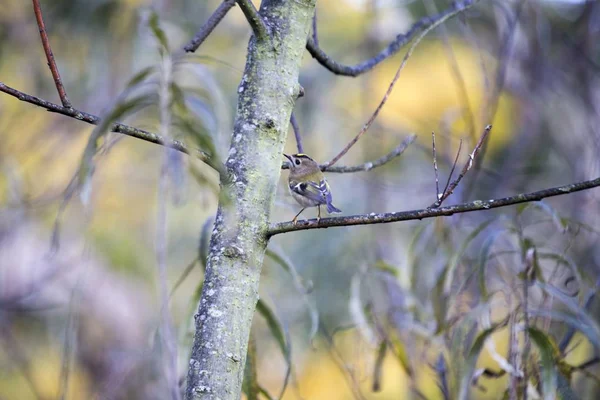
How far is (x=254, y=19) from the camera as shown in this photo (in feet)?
4.66

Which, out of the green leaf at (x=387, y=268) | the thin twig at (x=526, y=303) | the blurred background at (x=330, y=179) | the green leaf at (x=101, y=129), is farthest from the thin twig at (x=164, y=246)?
the green leaf at (x=387, y=268)

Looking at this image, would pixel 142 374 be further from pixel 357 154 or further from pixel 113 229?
pixel 357 154

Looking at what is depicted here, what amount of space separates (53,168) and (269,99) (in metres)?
4.66

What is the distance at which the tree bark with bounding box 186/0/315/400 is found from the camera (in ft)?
4.19

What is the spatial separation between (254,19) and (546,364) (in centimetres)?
145

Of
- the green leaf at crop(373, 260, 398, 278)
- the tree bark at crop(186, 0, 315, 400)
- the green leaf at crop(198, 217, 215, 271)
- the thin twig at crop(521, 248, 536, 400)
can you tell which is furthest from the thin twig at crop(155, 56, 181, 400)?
the green leaf at crop(373, 260, 398, 278)

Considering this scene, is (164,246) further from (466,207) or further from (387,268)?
(387,268)

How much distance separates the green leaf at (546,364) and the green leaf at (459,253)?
440mm

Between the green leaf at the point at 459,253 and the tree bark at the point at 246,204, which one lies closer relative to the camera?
the tree bark at the point at 246,204

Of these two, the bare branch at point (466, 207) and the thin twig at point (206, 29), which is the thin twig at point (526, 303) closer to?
the bare branch at point (466, 207)

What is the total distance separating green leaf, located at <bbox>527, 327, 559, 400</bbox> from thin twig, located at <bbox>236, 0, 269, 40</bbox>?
1.37m

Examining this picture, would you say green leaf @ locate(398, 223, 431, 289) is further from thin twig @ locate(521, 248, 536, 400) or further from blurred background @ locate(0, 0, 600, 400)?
thin twig @ locate(521, 248, 536, 400)

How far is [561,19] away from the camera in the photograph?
5.11 meters

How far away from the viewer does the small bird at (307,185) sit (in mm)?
2529
